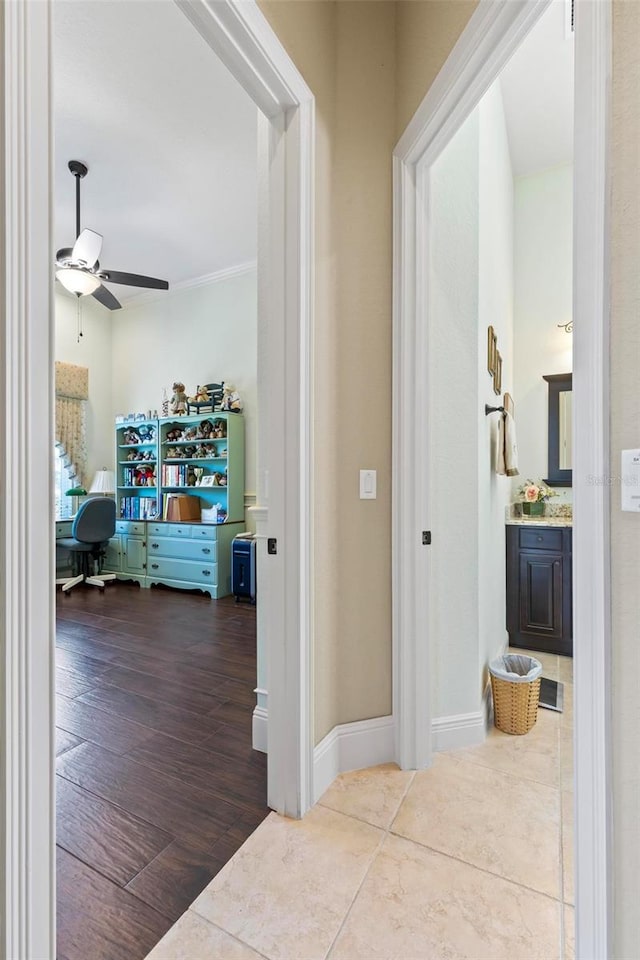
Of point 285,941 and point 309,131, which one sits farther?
point 309,131

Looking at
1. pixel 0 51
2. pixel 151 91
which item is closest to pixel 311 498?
pixel 0 51

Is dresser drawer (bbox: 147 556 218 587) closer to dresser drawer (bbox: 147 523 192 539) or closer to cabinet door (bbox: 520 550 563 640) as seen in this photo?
dresser drawer (bbox: 147 523 192 539)

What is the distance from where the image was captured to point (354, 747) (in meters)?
1.68

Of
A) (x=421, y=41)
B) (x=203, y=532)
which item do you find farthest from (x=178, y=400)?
(x=421, y=41)

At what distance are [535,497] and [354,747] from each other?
2.40 metres

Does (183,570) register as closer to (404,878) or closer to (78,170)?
(78,170)

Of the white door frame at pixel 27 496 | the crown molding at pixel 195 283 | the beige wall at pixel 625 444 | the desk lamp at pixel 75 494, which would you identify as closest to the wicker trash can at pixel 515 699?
the beige wall at pixel 625 444

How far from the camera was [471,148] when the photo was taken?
1.95m

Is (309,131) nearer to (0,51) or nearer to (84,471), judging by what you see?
(0,51)

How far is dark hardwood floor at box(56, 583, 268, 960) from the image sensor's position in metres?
1.15

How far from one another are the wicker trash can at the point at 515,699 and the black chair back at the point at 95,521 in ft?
13.4

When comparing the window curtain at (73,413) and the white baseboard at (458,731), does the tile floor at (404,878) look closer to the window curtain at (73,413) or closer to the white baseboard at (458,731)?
the white baseboard at (458,731)

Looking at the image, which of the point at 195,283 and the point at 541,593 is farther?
the point at 195,283

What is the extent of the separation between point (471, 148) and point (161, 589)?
4514 millimetres
